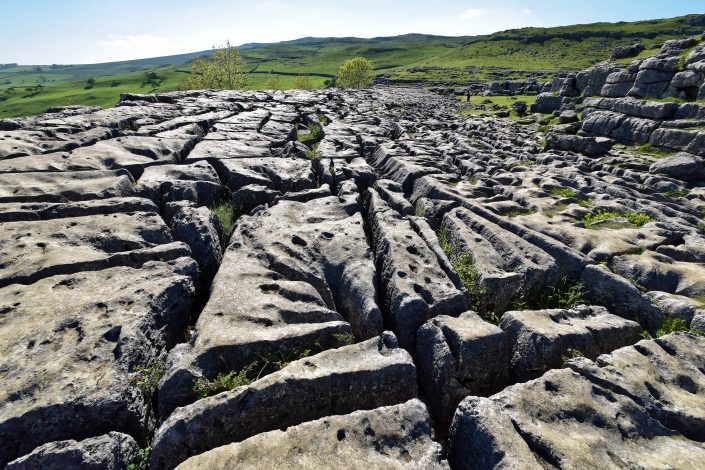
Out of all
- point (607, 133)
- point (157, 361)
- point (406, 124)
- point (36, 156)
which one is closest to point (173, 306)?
point (157, 361)

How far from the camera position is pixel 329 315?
21.1 ft

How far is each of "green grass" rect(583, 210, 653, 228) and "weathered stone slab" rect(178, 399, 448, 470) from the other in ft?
30.9

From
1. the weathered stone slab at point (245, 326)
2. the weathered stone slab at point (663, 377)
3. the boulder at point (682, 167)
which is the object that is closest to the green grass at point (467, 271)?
the weathered stone slab at point (663, 377)

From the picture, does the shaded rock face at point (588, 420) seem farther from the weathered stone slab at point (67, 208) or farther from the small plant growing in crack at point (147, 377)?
the weathered stone slab at point (67, 208)

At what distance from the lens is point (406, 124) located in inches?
1054

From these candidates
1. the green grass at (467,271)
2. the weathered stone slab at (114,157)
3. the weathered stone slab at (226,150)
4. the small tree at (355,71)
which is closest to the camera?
the green grass at (467,271)

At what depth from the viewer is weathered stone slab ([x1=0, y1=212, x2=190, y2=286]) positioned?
6.79 meters

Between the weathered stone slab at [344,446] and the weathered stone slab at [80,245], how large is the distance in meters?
4.66

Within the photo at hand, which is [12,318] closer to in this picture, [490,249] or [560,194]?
[490,249]

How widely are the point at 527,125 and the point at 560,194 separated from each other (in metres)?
21.2

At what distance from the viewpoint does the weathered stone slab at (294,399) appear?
4.32m

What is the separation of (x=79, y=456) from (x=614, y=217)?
1363 centimetres

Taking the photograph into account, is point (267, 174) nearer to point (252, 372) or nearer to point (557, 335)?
point (252, 372)

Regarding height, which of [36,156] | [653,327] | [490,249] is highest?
[36,156]
